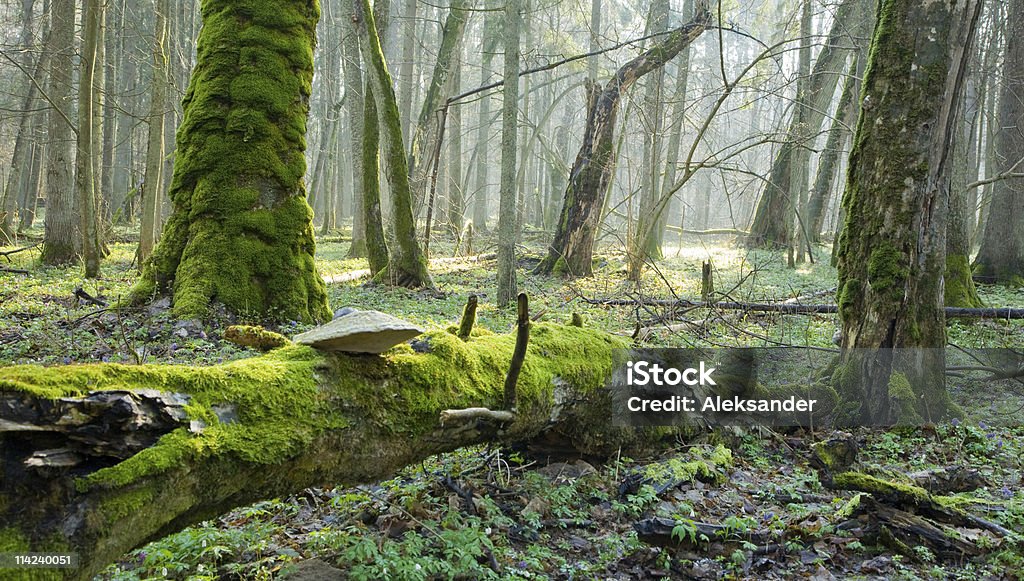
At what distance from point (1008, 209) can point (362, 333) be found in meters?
12.4

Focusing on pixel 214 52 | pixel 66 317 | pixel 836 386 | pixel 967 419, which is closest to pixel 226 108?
pixel 214 52

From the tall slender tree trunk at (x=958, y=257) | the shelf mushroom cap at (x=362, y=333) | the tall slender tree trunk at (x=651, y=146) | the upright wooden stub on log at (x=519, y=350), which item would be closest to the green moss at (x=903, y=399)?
the upright wooden stub on log at (x=519, y=350)

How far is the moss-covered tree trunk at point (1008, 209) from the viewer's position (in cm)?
1059

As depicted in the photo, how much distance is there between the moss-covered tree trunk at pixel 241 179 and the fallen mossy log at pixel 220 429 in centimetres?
325

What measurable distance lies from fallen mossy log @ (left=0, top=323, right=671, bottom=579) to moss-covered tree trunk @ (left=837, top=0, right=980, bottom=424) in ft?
8.23

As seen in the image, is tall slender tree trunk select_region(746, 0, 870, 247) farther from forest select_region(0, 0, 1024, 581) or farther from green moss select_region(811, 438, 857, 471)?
green moss select_region(811, 438, 857, 471)

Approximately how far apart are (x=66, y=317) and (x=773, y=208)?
1741 centimetres

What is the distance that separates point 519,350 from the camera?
2.83 metres

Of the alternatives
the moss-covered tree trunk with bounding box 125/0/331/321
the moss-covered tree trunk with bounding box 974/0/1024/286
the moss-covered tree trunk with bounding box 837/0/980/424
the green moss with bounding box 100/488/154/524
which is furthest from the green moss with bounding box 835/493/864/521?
the moss-covered tree trunk with bounding box 974/0/1024/286

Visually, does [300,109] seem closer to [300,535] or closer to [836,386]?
[300,535]

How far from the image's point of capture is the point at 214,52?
6.05 metres

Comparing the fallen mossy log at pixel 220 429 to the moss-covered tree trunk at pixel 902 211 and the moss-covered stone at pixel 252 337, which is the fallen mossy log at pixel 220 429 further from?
the moss-covered tree trunk at pixel 902 211

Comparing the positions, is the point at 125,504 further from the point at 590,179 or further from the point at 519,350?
the point at 590,179

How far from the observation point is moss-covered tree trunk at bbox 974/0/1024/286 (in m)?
10.6
